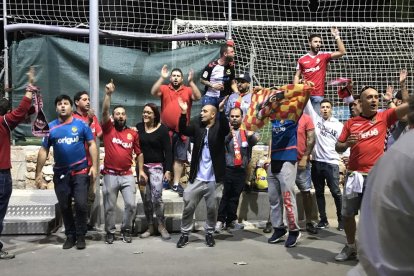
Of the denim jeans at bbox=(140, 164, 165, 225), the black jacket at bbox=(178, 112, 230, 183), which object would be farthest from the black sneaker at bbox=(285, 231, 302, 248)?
the denim jeans at bbox=(140, 164, 165, 225)

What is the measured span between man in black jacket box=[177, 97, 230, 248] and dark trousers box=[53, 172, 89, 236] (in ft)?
4.07

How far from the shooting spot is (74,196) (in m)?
6.60

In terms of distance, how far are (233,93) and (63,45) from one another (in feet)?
10.4

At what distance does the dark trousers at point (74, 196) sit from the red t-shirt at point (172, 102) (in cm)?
206

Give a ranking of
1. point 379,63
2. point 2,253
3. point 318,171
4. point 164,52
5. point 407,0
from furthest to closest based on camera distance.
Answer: point 407,0 < point 379,63 < point 164,52 < point 318,171 < point 2,253

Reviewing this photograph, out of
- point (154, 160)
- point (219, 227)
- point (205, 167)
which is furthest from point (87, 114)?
point (219, 227)

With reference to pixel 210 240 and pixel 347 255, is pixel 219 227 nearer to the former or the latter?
pixel 210 240

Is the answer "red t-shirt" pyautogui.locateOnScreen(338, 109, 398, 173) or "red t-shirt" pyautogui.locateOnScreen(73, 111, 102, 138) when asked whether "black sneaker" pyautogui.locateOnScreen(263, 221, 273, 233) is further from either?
"red t-shirt" pyautogui.locateOnScreen(73, 111, 102, 138)

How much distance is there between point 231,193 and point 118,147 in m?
1.78

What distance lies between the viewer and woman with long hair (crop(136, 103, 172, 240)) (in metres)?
7.06

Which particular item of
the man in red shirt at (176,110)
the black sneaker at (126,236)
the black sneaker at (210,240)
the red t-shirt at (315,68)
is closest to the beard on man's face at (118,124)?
the man in red shirt at (176,110)

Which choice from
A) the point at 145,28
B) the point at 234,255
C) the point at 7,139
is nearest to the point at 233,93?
the point at 145,28

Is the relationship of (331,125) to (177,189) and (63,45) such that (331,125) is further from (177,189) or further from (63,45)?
(63,45)

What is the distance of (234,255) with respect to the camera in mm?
6293
